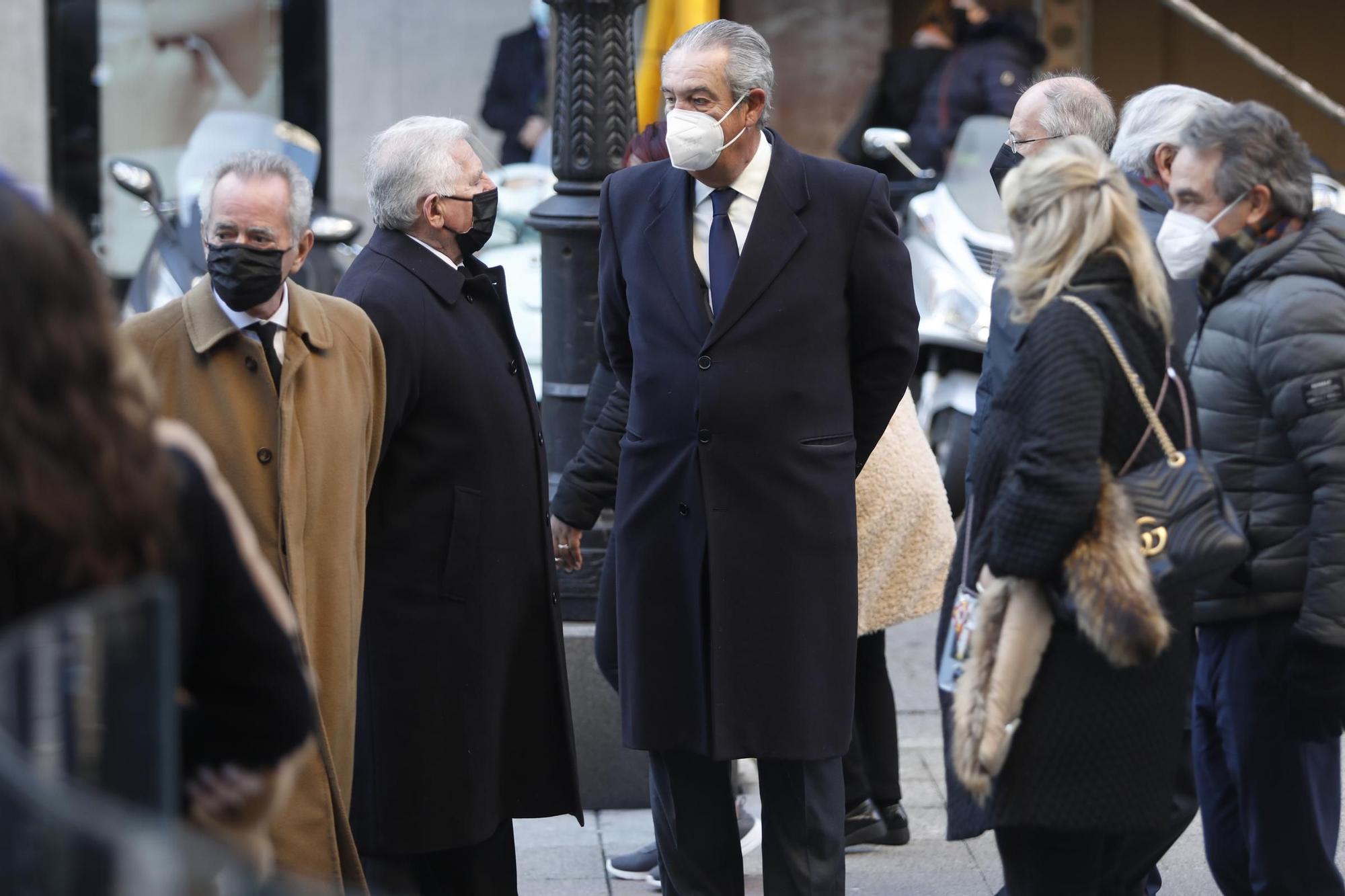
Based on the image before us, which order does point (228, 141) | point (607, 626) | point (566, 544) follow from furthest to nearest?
point (228, 141) → point (607, 626) → point (566, 544)

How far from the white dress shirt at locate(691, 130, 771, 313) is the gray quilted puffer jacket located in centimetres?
97

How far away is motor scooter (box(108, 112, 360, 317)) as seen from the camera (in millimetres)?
8656

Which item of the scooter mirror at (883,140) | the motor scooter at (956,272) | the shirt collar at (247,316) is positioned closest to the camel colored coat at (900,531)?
the shirt collar at (247,316)

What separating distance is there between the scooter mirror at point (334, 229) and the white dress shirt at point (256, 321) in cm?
520

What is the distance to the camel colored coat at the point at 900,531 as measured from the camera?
4.98 metres

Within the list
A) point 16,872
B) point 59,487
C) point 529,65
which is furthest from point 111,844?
point 529,65

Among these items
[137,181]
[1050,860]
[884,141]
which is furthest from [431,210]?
[137,181]

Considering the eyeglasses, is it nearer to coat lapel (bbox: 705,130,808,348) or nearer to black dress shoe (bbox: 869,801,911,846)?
coat lapel (bbox: 705,130,808,348)

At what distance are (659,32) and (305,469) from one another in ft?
10.8

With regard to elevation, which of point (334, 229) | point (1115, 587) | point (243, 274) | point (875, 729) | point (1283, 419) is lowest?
point (875, 729)

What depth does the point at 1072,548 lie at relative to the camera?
3.30 meters

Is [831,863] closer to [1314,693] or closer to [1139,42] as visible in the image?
[1314,693]

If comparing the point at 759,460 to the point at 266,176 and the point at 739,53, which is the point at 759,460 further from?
the point at 266,176

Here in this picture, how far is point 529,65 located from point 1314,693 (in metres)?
8.87
